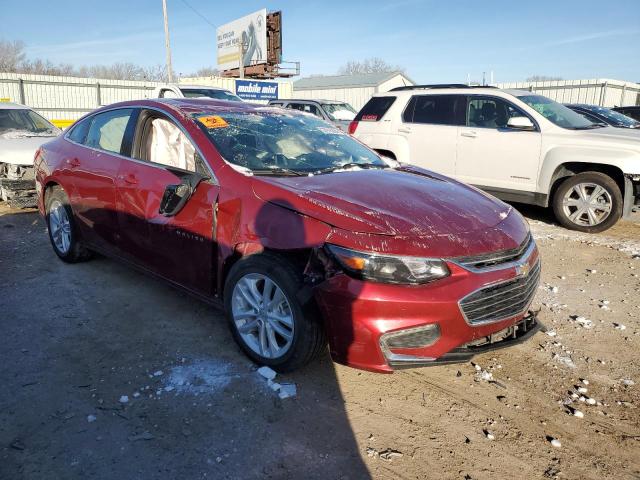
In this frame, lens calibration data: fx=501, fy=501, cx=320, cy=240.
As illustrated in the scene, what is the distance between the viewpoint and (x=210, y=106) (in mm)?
4062

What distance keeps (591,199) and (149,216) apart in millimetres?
5787

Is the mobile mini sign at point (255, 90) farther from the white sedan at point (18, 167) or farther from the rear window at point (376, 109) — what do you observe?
the white sedan at point (18, 167)

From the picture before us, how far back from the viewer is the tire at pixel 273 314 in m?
2.82

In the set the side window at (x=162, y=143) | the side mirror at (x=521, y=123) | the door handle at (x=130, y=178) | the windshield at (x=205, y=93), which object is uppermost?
the windshield at (x=205, y=93)

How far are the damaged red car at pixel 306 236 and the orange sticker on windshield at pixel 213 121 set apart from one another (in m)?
0.02

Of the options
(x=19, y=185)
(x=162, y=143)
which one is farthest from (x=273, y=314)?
(x=19, y=185)

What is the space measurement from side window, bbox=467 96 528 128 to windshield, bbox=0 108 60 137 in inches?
271

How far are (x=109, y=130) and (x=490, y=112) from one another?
17.8 ft

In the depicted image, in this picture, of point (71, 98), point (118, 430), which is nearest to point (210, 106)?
point (118, 430)

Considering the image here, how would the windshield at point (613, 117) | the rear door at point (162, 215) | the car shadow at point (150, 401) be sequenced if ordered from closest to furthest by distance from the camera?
the car shadow at point (150, 401) < the rear door at point (162, 215) < the windshield at point (613, 117)

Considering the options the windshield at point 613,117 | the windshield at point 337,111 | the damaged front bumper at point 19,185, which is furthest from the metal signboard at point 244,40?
the damaged front bumper at point 19,185

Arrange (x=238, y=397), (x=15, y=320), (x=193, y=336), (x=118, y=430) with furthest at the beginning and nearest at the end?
(x=15, y=320) < (x=193, y=336) < (x=238, y=397) < (x=118, y=430)

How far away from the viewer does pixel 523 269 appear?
115 inches

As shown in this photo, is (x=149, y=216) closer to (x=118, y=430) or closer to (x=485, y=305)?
(x=118, y=430)
